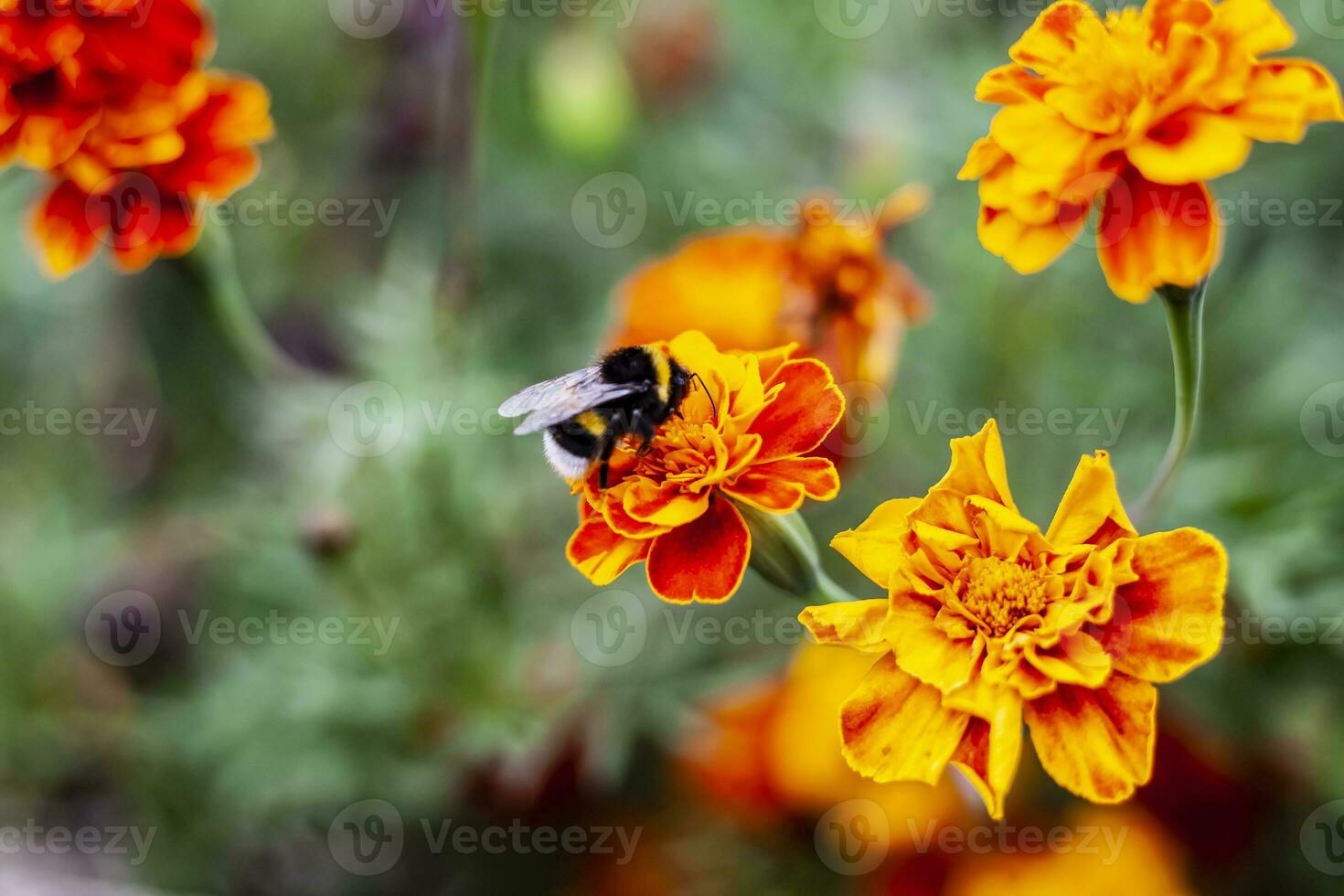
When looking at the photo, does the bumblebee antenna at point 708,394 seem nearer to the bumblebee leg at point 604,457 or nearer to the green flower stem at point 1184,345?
the bumblebee leg at point 604,457

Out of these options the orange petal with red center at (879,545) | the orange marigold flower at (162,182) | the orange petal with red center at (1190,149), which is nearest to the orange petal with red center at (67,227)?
the orange marigold flower at (162,182)

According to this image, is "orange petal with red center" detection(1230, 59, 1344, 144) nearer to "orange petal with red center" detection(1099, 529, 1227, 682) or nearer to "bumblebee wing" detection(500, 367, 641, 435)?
"orange petal with red center" detection(1099, 529, 1227, 682)

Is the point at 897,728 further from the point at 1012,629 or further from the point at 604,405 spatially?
the point at 604,405

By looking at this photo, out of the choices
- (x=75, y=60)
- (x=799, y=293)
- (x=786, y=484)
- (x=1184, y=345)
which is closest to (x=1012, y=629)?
(x=786, y=484)

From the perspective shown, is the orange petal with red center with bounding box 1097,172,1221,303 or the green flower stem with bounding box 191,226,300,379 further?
the green flower stem with bounding box 191,226,300,379

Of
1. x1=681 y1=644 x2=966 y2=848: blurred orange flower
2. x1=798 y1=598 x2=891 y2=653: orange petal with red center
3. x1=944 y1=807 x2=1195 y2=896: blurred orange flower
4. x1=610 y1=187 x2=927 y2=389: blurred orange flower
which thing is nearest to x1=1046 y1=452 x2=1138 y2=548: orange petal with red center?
x1=798 y1=598 x2=891 y2=653: orange petal with red center

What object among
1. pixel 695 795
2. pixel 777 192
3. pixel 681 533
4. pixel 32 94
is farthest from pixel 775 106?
pixel 681 533

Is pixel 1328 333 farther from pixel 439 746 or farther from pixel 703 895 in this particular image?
pixel 439 746
